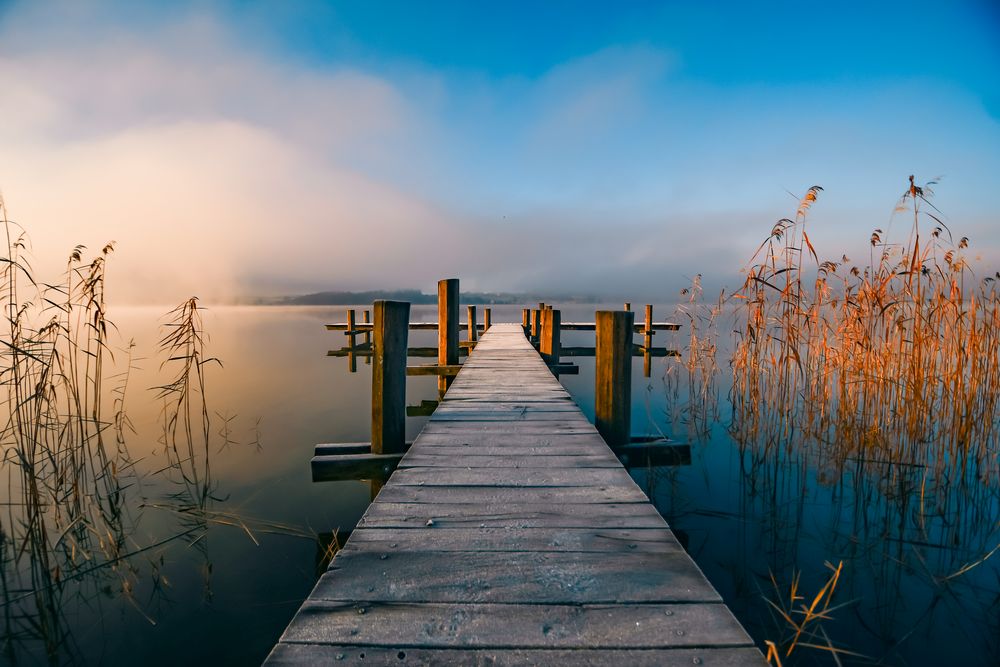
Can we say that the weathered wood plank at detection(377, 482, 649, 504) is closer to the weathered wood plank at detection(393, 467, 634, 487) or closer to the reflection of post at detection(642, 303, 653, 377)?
the weathered wood plank at detection(393, 467, 634, 487)

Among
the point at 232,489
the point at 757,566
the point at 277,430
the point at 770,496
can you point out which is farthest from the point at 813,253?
the point at 277,430

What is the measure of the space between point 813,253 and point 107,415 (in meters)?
12.0

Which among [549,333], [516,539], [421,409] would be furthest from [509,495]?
[549,333]

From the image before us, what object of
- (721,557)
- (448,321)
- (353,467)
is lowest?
(721,557)

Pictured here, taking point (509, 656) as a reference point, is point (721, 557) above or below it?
below

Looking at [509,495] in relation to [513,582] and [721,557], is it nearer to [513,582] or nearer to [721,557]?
[513,582]

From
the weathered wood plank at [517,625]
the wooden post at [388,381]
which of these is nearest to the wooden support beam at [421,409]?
the wooden post at [388,381]

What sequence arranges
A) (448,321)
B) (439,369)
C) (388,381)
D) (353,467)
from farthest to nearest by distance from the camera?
(448,321), (439,369), (388,381), (353,467)

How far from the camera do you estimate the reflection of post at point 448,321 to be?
6625mm

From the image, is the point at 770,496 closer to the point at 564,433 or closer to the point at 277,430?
the point at 564,433

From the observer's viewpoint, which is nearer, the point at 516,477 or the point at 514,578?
the point at 514,578

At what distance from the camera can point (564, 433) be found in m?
2.81

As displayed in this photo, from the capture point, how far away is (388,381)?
3.43 metres

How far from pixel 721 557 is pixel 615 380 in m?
1.70
